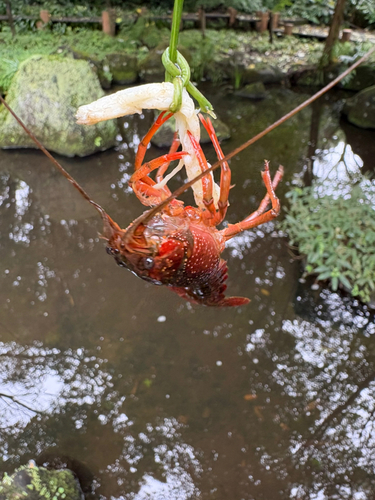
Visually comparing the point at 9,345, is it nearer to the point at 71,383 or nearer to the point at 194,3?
the point at 71,383

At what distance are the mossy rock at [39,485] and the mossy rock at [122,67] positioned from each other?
266 inches

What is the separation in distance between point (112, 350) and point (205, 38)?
24.3 feet

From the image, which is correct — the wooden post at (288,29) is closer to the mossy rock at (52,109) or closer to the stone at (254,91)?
the stone at (254,91)

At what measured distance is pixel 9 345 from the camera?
155 inches

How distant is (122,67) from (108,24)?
1.43 metres

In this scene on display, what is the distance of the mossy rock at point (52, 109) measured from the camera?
18.9 feet

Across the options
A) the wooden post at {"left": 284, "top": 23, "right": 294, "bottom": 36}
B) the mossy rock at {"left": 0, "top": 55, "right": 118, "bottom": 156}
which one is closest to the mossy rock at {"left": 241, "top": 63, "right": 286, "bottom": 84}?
the wooden post at {"left": 284, "top": 23, "right": 294, "bottom": 36}

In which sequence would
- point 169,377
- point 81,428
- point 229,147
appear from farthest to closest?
point 229,147 → point 169,377 → point 81,428

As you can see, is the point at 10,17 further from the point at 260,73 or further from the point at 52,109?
the point at 260,73

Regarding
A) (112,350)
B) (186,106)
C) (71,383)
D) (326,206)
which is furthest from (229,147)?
(186,106)

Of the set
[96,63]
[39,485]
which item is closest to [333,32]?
[96,63]

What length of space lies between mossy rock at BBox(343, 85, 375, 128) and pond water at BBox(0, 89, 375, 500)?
2.80 m

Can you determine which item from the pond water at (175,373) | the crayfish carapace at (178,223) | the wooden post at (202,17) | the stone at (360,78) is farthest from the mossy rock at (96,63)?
the crayfish carapace at (178,223)

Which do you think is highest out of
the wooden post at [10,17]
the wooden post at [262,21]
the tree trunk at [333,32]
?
the wooden post at [262,21]
